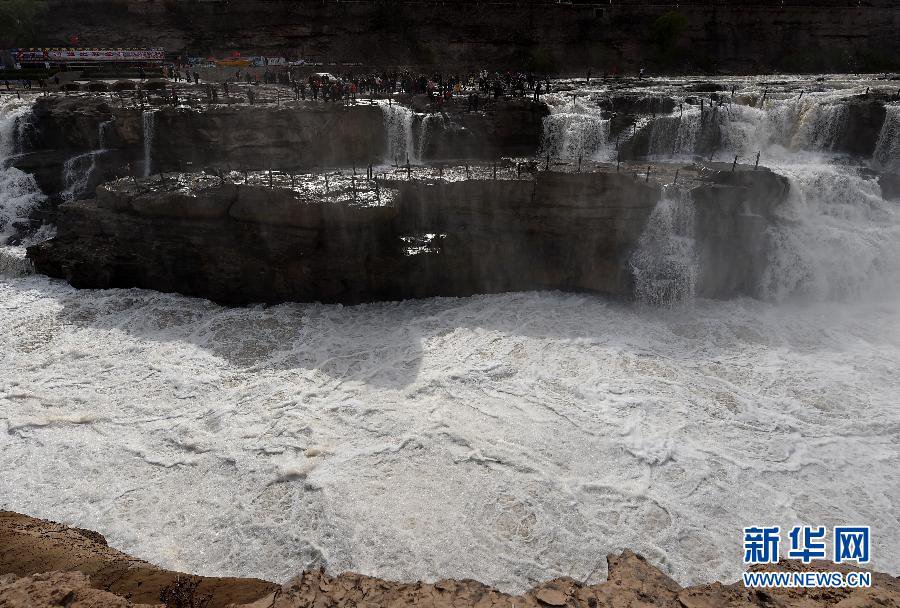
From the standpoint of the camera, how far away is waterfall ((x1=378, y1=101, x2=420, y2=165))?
71.3 feet

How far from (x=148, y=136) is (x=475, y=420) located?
1803cm

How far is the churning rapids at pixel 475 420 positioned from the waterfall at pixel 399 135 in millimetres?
7977

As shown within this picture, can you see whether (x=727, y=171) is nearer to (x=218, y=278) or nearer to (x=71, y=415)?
(x=218, y=278)

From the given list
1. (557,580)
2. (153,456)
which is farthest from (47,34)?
(557,580)

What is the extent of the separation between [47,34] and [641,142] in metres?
43.0

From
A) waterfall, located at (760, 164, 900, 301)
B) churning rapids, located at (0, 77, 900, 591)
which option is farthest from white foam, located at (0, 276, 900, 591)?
waterfall, located at (760, 164, 900, 301)

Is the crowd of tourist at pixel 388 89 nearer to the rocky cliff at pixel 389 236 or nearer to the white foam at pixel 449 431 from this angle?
the rocky cliff at pixel 389 236

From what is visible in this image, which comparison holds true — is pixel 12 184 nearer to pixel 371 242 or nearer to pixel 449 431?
pixel 371 242

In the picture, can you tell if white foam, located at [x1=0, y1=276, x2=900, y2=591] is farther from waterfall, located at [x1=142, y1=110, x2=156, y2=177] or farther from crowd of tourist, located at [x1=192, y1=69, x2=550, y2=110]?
crowd of tourist, located at [x1=192, y1=69, x2=550, y2=110]

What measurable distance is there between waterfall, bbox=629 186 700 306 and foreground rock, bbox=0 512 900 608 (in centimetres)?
1018

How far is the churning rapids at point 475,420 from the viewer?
29.5ft

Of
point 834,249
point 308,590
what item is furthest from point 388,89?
point 308,590

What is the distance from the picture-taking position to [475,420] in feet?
38.2

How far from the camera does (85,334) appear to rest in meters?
14.9
